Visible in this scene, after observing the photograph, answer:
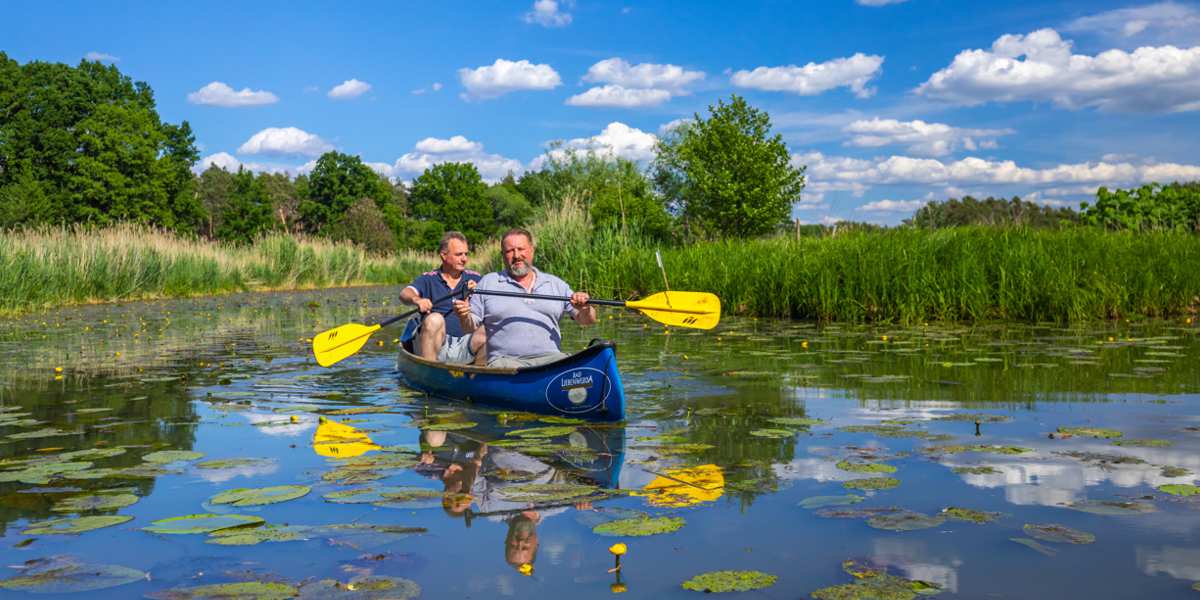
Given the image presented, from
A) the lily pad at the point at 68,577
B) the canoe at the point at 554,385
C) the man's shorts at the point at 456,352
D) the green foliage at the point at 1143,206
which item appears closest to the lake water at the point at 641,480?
the lily pad at the point at 68,577

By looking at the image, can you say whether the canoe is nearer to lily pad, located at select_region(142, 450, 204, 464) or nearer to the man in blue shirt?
the man in blue shirt

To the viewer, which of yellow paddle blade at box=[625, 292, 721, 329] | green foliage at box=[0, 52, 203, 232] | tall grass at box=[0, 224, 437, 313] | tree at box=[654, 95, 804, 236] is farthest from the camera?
green foliage at box=[0, 52, 203, 232]

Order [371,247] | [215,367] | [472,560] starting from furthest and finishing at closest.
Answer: [371,247] < [215,367] < [472,560]

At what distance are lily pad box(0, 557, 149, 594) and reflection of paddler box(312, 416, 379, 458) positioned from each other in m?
1.77

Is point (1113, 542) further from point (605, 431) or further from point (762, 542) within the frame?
point (605, 431)

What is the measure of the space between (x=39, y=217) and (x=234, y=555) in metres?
46.1

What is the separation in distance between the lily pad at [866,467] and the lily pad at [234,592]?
2496 millimetres

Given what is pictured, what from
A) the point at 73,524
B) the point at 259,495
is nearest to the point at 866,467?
the point at 259,495

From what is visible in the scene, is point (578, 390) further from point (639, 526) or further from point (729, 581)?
point (729, 581)

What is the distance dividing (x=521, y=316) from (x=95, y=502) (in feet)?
10.2

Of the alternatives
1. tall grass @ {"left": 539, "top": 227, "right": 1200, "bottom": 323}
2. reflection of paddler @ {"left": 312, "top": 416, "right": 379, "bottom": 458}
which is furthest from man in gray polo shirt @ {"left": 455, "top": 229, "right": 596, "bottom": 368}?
tall grass @ {"left": 539, "top": 227, "right": 1200, "bottom": 323}

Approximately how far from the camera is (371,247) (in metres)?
46.4

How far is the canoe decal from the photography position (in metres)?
5.46

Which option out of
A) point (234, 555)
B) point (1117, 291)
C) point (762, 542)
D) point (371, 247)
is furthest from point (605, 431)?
point (371, 247)
